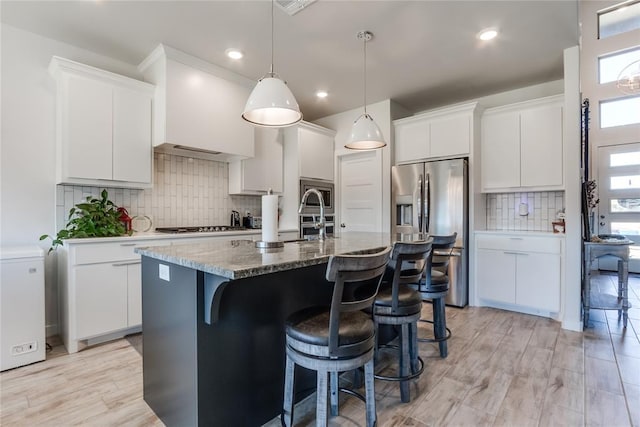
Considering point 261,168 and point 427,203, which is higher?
point 261,168

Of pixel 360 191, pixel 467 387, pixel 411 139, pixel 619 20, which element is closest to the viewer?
pixel 619 20

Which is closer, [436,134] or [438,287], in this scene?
[438,287]

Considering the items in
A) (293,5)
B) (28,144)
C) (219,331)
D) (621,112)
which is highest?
(293,5)

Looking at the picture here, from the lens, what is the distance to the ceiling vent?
2340mm

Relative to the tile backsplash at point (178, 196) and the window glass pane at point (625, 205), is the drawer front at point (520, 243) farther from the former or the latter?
the tile backsplash at point (178, 196)

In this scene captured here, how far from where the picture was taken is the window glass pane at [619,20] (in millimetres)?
1547

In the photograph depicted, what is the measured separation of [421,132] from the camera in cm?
421

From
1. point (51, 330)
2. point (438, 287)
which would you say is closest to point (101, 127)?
point (51, 330)

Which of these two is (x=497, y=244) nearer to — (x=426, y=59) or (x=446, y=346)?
(x=446, y=346)

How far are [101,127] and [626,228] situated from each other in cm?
400

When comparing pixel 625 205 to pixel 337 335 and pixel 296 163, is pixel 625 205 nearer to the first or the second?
pixel 337 335

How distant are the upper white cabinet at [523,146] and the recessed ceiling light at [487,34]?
1119mm

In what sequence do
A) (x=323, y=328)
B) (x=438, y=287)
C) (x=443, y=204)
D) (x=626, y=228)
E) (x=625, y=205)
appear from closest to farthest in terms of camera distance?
1. (x=323, y=328)
2. (x=625, y=205)
3. (x=626, y=228)
4. (x=438, y=287)
5. (x=443, y=204)

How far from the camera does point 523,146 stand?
11.9ft
